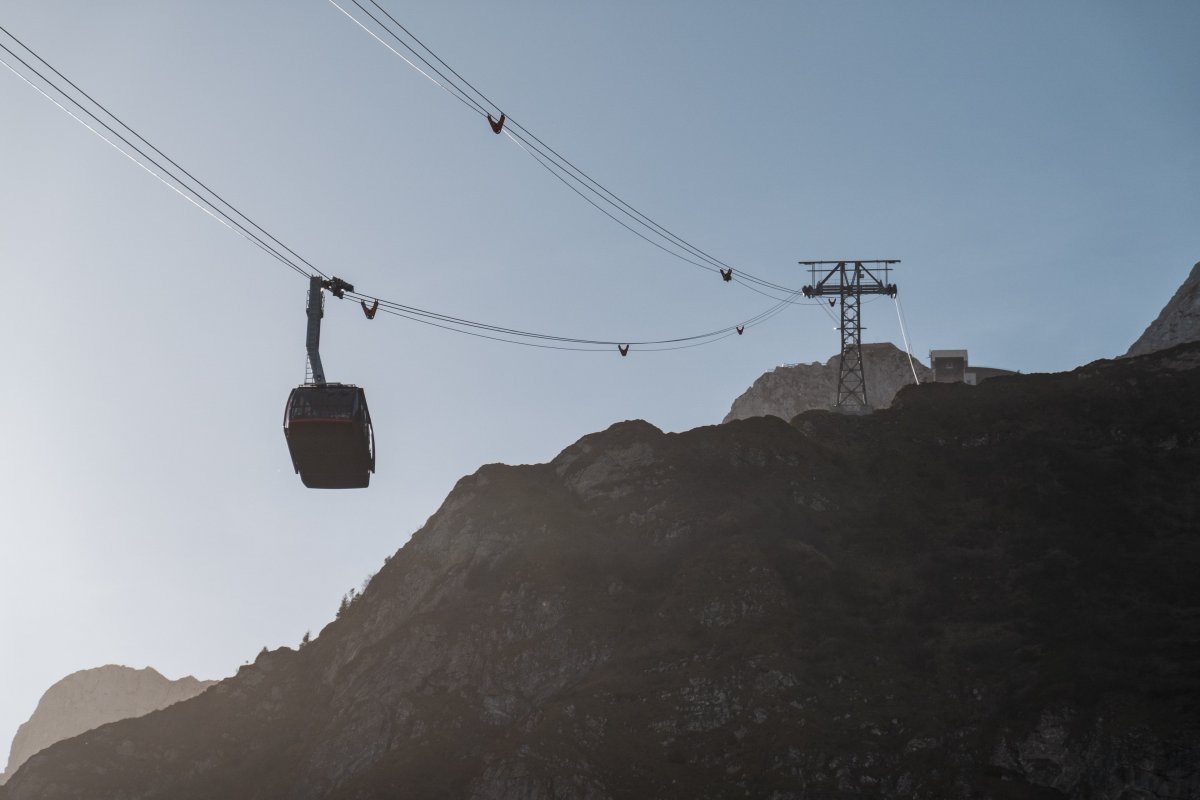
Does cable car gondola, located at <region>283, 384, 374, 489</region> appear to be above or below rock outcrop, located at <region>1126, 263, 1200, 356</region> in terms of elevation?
below

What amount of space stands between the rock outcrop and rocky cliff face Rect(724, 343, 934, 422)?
2346 centimetres

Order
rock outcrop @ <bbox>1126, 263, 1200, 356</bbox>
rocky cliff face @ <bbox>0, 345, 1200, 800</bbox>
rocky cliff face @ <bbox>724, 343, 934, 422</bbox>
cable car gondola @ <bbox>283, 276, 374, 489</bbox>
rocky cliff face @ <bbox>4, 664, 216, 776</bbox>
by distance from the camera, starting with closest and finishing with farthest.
A: 1. cable car gondola @ <bbox>283, 276, 374, 489</bbox>
2. rocky cliff face @ <bbox>0, 345, 1200, 800</bbox>
3. rock outcrop @ <bbox>1126, 263, 1200, 356</bbox>
4. rocky cliff face @ <bbox>724, 343, 934, 422</bbox>
5. rocky cliff face @ <bbox>4, 664, 216, 776</bbox>

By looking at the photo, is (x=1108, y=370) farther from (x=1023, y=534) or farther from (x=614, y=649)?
(x=614, y=649)

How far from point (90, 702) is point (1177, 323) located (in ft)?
498

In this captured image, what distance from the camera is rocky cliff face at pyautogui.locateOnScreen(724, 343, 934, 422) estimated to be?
404 feet

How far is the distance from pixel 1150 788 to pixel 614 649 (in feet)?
90.4

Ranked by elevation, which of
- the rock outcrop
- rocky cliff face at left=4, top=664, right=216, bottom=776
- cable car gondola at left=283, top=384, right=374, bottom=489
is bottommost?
rocky cliff face at left=4, top=664, right=216, bottom=776

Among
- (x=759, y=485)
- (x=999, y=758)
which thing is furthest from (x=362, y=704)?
(x=999, y=758)

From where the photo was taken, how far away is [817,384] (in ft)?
424

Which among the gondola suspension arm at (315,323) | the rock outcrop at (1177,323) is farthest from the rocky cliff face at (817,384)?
the gondola suspension arm at (315,323)

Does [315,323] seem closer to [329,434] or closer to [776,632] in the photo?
[329,434]

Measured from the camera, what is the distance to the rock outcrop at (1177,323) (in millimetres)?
96562

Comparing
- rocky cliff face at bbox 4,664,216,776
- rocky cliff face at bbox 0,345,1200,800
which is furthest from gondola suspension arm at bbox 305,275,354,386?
rocky cliff face at bbox 4,664,216,776

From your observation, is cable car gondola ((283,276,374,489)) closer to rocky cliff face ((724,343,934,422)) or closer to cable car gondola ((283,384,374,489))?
cable car gondola ((283,384,374,489))
